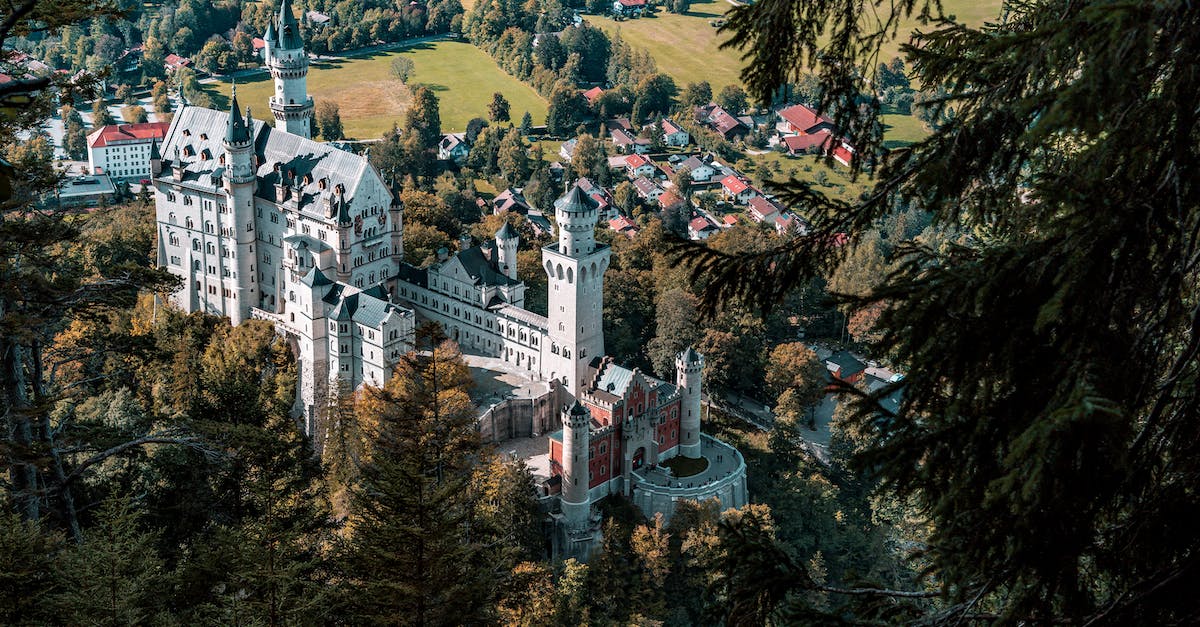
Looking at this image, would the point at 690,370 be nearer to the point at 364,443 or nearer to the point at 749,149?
the point at 364,443

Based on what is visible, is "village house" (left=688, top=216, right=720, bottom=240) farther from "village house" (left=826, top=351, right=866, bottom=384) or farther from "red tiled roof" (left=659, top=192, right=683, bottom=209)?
"village house" (left=826, top=351, right=866, bottom=384)

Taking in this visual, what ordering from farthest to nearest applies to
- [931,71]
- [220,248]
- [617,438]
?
[220,248] < [617,438] < [931,71]

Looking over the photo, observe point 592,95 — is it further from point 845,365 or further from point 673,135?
point 845,365

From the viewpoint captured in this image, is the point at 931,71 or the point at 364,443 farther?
the point at 364,443

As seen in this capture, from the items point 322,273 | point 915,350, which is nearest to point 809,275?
point 915,350

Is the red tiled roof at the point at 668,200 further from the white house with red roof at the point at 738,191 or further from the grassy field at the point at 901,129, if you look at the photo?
the grassy field at the point at 901,129

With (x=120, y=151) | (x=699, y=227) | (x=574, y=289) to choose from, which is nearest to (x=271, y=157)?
(x=574, y=289)

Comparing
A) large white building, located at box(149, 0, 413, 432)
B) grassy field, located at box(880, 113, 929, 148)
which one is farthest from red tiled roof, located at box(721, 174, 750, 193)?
large white building, located at box(149, 0, 413, 432)
